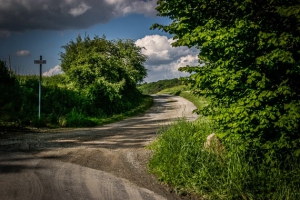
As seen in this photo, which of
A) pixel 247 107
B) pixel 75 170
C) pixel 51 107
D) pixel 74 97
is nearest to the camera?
pixel 247 107

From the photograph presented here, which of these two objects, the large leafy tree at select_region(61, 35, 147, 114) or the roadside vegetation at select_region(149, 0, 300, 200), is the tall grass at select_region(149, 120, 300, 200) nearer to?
the roadside vegetation at select_region(149, 0, 300, 200)

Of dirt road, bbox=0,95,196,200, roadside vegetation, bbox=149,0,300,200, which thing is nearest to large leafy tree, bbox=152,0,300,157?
roadside vegetation, bbox=149,0,300,200

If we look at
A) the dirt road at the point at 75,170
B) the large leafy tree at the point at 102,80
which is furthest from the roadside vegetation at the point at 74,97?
the dirt road at the point at 75,170

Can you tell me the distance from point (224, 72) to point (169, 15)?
104 inches

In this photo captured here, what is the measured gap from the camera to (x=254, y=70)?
17.2ft

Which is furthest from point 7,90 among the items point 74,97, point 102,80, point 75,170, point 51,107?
point 75,170

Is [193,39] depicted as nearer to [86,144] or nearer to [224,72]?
[224,72]

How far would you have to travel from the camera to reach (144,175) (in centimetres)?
590

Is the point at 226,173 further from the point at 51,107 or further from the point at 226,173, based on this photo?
the point at 51,107

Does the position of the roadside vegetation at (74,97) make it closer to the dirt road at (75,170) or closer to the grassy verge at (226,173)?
the dirt road at (75,170)

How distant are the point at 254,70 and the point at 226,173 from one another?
2277mm

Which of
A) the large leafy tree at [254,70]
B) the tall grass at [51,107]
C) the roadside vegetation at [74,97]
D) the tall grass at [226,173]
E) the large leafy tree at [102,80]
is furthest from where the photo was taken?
the large leafy tree at [102,80]

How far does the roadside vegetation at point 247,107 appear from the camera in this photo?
4.75m

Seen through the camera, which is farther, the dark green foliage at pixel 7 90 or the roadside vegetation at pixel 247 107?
the dark green foliage at pixel 7 90
